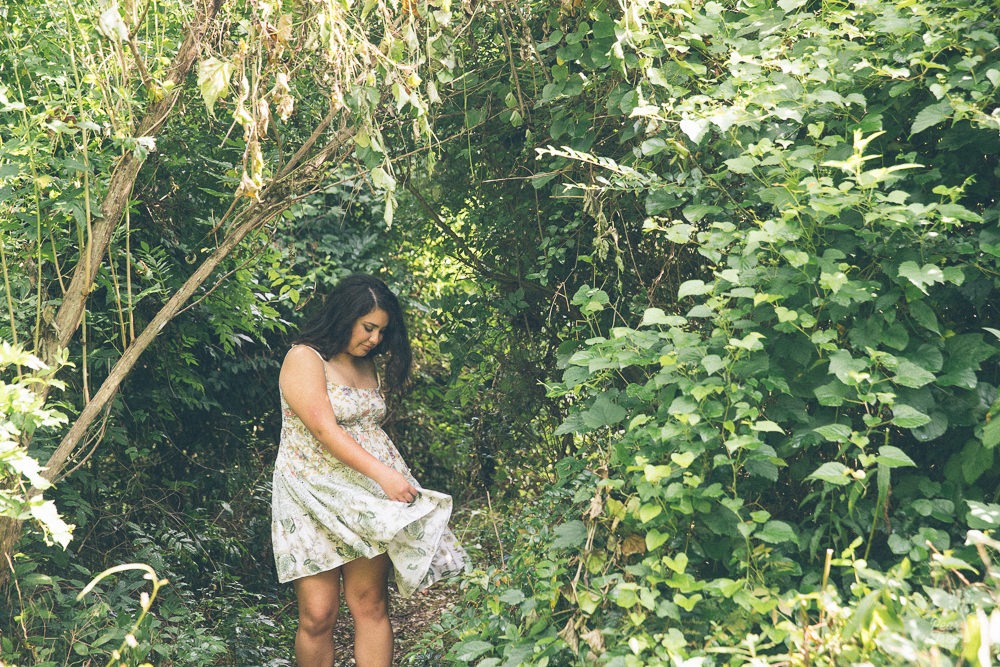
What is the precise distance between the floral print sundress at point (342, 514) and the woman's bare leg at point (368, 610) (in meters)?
0.09

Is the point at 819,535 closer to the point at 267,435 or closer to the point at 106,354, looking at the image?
the point at 106,354

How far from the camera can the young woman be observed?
311cm

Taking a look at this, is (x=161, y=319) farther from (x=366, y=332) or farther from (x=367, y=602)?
(x=367, y=602)

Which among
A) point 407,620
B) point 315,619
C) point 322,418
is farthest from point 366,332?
point 407,620

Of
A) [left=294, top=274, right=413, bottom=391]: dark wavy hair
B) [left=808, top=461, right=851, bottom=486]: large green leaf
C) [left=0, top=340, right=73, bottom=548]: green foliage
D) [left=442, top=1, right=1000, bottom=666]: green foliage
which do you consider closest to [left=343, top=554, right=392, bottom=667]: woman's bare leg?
[left=442, top=1, right=1000, bottom=666]: green foliage

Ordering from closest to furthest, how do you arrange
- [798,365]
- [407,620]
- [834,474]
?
[834,474]
[798,365]
[407,620]

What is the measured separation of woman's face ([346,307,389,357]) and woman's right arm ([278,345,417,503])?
0.15m

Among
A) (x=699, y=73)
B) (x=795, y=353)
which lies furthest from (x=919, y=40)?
(x=795, y=353)

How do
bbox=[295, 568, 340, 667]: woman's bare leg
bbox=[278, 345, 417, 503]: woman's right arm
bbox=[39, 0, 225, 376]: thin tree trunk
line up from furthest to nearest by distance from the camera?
bbox=[295, 568, 340, 667]: woman's bare leg
bbox=[278, 345, 417, 503]: woman's right arm
bbox=[39, 0, 225, 376]: thin tree trunk

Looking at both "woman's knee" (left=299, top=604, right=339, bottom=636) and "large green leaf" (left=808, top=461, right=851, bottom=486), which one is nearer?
"large green leaf" (left=808, top=461, right=851, bottom=486)

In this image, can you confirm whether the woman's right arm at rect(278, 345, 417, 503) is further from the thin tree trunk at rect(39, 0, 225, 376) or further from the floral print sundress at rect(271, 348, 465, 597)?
the thin tree trunk at rect(39, 0, 225, 376)

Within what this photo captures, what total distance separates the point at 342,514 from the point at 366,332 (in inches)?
25.9

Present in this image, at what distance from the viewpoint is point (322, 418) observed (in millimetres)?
3070

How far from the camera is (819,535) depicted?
7.43 feet
